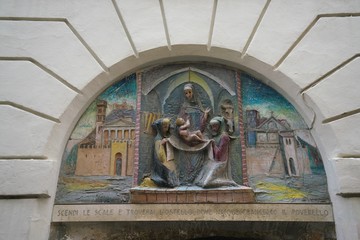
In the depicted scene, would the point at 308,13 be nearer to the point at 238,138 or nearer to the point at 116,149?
the point at 238,138

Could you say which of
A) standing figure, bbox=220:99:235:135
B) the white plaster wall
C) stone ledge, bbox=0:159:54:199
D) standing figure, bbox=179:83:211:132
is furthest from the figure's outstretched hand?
stone ledge, bbox=0:159:54:199

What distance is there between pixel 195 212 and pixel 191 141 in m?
0.96

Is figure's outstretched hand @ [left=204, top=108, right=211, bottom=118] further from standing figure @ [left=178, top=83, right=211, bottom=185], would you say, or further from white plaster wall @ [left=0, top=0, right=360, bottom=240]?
white plaster wall @ [left=0, top=0, right=360, bottom=240]

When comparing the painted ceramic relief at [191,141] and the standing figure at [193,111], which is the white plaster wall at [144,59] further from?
the standing figure at [193,111]

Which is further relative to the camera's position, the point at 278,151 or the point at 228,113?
the point at 228,113

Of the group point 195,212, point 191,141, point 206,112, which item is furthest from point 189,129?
point 195,212

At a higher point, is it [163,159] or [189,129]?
[189,129]

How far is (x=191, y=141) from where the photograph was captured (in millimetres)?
4746

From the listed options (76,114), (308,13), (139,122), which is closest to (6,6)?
(76,114)

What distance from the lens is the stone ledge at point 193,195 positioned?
436 cm

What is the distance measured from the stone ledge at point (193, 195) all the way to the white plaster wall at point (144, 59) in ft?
3.47

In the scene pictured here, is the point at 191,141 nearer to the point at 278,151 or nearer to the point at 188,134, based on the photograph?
the point at 188,134

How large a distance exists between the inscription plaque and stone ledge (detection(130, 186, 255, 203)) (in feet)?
0.21

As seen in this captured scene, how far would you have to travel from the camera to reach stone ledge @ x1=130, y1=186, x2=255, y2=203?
4359 mm
